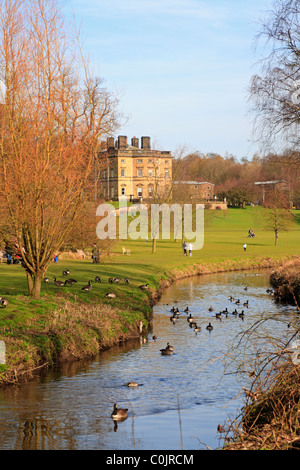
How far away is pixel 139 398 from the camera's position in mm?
16016

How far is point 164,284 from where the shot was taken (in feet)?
132

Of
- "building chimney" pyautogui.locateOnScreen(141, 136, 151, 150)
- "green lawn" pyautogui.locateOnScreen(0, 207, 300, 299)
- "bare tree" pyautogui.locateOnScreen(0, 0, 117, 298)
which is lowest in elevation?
"green lawn" pyautogui.locateOnScreen(0, 207, 300, 299)

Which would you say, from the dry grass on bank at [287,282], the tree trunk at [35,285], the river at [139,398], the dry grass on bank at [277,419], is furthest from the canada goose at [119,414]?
the dry grass on bank at [287,282]

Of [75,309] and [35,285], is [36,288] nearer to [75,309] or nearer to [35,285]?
[35,285]

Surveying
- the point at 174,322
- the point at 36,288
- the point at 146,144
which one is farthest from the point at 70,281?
the point at 146,144

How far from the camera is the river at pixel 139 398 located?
12.9 meters

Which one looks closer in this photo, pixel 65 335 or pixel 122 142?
pixel 65 335

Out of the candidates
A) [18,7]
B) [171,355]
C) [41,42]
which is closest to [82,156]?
[41,42]

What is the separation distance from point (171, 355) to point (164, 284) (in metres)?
19.3

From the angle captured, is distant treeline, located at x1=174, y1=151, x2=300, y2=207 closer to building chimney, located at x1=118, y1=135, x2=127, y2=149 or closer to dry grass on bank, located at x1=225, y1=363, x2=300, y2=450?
dry grass on bank, located at x1=225, y1=363, x2=300, y2=450

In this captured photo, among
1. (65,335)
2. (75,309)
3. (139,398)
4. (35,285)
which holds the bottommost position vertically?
(139,398)

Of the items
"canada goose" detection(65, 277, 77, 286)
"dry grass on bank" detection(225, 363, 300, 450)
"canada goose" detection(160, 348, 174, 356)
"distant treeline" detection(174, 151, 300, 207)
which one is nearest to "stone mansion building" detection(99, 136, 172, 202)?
"distant treeline" detection(174, 151, 300, 207)

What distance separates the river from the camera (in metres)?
12.9
